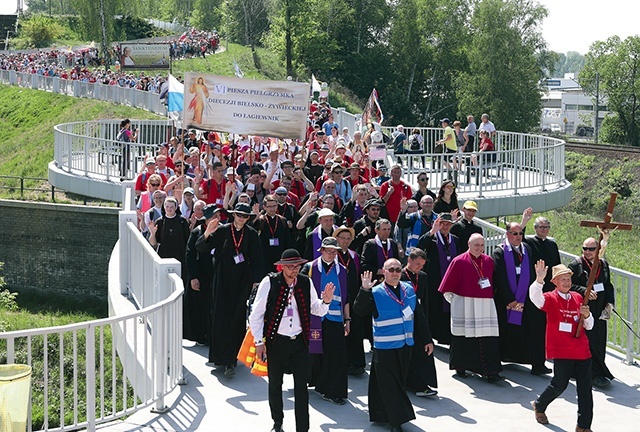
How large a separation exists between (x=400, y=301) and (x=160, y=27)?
3719 inches

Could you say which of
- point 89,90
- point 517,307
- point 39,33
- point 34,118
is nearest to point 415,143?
point 517,307

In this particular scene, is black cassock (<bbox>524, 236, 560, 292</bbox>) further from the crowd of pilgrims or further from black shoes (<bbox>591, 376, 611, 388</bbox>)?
black shoes (<bbox>591, 376, 611, 388</bbox>)

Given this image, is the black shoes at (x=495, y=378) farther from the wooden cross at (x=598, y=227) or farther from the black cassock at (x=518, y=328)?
the wooden cross at (x=598, y=227)

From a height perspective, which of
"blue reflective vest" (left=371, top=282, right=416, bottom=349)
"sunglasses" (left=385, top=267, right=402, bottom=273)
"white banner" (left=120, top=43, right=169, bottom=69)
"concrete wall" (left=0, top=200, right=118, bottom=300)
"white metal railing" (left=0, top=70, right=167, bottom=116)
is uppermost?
"white banner" (left=120, top=43, right=169, bottom=69)

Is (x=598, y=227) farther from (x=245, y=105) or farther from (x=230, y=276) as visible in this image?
(x=245, y=105)

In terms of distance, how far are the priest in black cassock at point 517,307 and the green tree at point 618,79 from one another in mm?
78419

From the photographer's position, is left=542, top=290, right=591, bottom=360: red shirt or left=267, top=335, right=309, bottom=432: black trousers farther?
left=542, top=290, right=591, bottom=360: red shirt

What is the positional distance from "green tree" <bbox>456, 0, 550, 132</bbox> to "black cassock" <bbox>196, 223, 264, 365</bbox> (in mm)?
63804

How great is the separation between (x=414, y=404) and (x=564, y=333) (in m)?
1.69

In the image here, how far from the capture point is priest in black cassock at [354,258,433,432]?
31.6 feet

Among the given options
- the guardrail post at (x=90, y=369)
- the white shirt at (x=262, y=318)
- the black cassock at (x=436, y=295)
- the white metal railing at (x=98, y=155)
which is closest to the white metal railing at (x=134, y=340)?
the guardrail post at (x=90, y=369)

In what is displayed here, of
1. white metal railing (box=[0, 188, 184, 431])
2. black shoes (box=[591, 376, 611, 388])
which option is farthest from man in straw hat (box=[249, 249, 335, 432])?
black shoes (box=[591, 376, 611, 388])

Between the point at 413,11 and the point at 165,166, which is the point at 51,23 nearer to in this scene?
the point at 413,11

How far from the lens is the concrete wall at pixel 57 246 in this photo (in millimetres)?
27141
